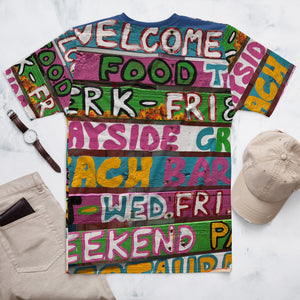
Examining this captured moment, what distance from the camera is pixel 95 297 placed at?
85 cm

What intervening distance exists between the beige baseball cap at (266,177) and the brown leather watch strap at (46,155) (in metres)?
0.58

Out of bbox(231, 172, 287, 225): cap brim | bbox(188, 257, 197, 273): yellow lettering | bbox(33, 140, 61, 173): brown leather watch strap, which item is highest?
bbox(33, 140, 61, 173): brown leather watch strap

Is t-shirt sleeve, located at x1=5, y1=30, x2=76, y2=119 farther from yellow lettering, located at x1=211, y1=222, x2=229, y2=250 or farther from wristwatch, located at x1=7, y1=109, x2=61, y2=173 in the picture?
yellow lettering, located at x1=211, y1=222, x2=229, y2=250

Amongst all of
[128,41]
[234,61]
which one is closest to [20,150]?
Answer: [128,41]

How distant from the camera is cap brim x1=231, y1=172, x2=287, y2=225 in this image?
882mm

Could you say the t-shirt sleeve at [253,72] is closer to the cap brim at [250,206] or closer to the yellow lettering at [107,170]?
the cap brim at [250,206]

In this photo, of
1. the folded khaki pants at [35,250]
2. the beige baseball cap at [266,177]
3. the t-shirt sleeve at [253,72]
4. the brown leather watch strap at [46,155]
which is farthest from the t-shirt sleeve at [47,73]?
the beige baseball cap at [266,177]

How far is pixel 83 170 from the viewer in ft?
2.77

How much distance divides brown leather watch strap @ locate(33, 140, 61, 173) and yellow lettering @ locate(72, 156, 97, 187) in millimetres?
70

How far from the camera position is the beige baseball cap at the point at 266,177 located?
83cm

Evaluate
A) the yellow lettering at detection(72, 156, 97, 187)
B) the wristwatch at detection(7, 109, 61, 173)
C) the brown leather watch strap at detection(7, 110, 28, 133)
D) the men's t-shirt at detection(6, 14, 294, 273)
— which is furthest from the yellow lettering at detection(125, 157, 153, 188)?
the brown leather watch strap at detection(7, 110, 28, 133)

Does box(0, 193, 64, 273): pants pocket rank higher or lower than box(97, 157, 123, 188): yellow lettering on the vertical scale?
lower

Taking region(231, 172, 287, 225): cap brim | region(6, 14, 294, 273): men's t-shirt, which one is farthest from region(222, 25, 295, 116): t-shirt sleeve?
region(231, 172, 287, 225): cap brim

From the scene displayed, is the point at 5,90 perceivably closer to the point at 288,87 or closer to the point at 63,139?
the point at 63,139
